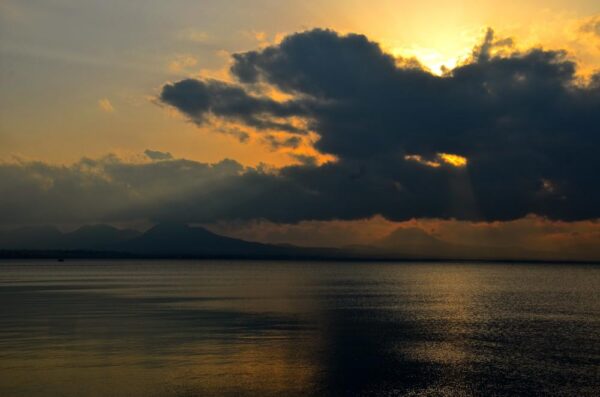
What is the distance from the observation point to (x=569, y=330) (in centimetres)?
6481

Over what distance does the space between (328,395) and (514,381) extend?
12452 millimetres

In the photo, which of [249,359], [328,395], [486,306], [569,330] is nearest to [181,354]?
[249,359]

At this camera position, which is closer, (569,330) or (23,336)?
(23,336)

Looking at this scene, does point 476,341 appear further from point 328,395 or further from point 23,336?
point 23,336

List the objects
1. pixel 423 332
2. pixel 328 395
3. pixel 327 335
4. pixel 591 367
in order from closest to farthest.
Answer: pixel 328 395 < pixel 591 367 < pixel 327 335 < pixel 423 332

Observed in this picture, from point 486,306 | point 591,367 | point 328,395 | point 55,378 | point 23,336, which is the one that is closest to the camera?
point 328,395

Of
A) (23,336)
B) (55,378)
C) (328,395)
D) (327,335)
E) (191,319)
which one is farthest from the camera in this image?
(191,319)

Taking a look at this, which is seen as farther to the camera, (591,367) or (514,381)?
(591,367)

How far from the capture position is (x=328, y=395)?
3312 centimetres

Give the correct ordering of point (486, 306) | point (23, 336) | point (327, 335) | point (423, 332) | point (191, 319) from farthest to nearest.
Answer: point (486, 306) < point (191, 319) < point (423, 332) < point (327, 335) < point (23, 336)

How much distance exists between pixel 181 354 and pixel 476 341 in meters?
26.9

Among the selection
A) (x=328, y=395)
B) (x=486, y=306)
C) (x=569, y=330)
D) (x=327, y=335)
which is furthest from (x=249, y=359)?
(x=486, y=306)

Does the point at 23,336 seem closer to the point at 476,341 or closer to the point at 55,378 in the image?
the point at 55,378

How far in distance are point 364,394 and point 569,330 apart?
40.3 m
